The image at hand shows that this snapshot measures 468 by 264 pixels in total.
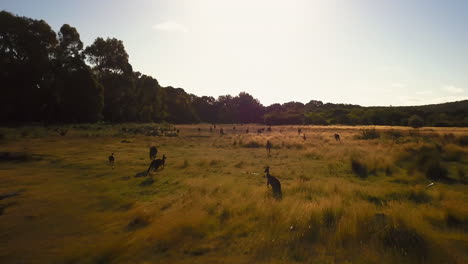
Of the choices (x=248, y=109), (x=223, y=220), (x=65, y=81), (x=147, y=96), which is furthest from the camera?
(x=248, y=109)

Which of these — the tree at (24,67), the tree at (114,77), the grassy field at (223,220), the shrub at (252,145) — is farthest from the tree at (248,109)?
the grassy field at (223,220)

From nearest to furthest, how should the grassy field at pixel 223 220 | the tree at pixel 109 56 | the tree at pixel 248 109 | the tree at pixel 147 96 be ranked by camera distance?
1. the grassy field at pixel 223 220
2. the tree at pixel 109 56
3. the tree at pixel 147 96
4. the tree at pixel 248 109

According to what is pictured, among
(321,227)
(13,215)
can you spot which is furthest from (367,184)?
(13,215)

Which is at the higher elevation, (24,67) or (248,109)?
(24,67)

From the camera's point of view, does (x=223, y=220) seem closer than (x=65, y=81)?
Yes

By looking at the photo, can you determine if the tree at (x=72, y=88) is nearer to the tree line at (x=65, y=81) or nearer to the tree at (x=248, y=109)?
the tree line at (x=65, y=81)

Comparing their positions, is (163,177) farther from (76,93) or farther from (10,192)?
(76,93)

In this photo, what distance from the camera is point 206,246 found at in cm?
695

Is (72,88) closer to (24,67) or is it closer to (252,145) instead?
(24,67)

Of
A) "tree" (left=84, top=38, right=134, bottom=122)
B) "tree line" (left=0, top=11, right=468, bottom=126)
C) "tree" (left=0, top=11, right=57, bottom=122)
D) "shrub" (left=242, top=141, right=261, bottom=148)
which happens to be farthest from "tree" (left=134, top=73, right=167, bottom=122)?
"shrub" (left=242, top=141, right=261, bottom=148)

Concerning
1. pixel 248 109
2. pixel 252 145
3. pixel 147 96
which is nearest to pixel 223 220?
pixel 252 145

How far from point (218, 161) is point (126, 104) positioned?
184 ft

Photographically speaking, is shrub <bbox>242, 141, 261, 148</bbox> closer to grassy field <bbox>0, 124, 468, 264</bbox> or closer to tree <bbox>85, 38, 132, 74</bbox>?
grassy field <bbox>0, 124, 468, 264</bbox>

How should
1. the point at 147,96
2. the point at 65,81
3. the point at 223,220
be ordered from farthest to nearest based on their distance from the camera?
the point at 147,96, the point at 65,81, the point at 223,220
